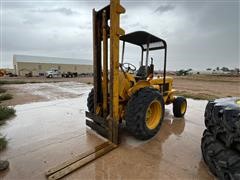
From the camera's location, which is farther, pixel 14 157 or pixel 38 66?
pixel 38 66

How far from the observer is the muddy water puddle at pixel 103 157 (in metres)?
2.38

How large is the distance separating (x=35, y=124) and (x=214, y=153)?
163 inches

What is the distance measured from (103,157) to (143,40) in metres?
3.03

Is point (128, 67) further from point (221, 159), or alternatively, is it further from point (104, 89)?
point (221, 159)

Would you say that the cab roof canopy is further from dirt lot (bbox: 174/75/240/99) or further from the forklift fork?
dirt lot (bbox: 174/75/240/99)

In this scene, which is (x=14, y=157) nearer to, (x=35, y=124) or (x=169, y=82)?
(x=35, y=124)

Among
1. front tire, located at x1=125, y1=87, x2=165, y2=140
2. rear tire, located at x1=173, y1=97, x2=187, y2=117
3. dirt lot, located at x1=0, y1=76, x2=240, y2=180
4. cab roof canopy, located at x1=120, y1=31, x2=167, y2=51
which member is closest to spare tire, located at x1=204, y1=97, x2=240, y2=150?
dirt lot, located at x1=0, y1=76, x2=240, y2=180

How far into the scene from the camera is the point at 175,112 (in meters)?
5.08

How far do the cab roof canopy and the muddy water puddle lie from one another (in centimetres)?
214

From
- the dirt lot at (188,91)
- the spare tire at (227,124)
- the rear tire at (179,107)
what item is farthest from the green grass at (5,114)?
the spare tire at (227,124)

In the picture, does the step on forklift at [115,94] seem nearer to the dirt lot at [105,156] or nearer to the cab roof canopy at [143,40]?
the cab roof canopy at [143,40]

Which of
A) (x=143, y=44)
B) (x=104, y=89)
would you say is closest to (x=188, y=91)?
(x=143, y=44)

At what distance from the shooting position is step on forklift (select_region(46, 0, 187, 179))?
9.85ft

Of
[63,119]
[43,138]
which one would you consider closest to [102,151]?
[43,138]
